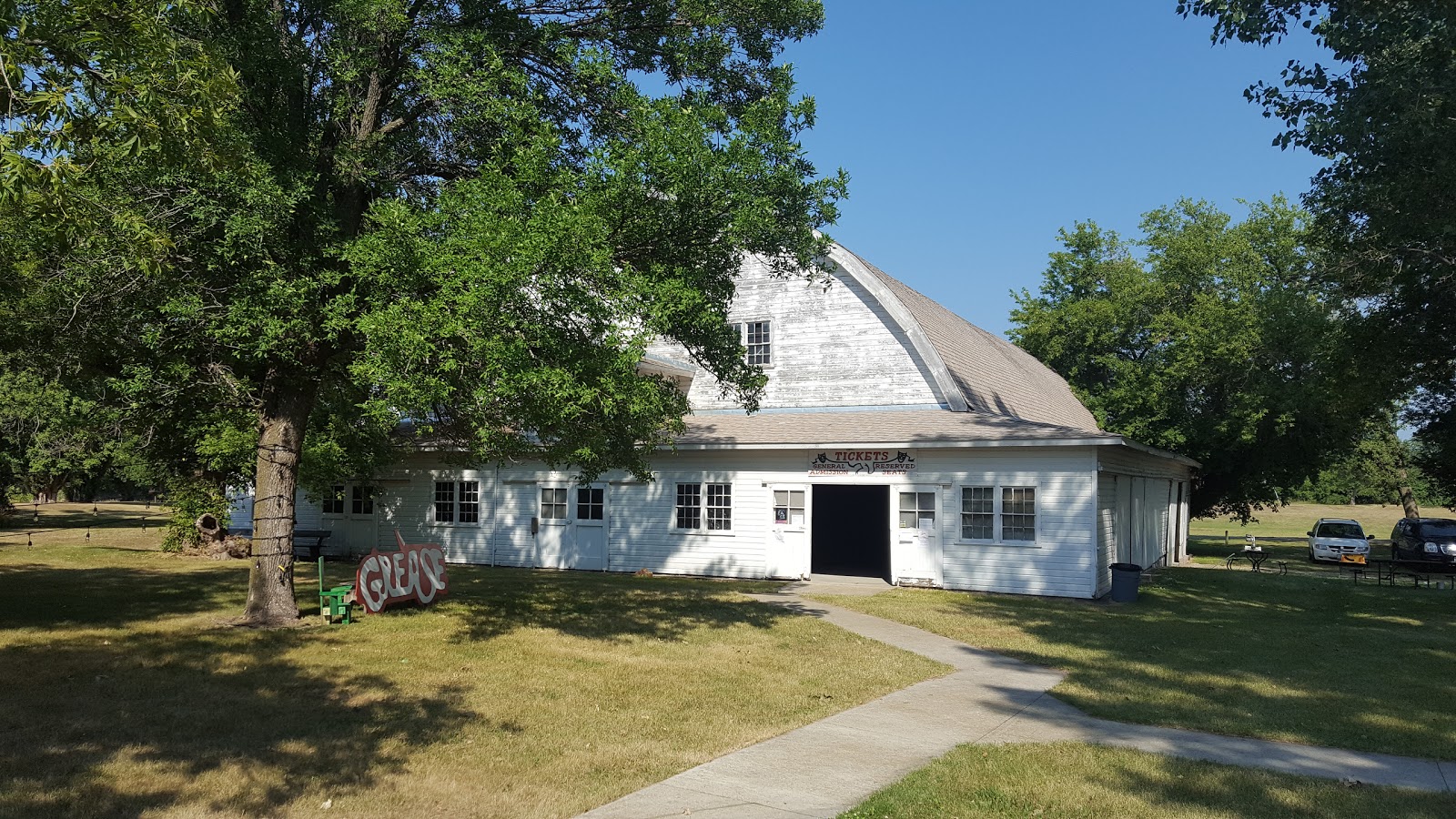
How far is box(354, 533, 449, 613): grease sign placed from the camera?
1423cm

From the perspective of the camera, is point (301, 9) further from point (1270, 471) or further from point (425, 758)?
point (1270, 471)

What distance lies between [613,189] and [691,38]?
3939 mm

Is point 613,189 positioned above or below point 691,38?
below

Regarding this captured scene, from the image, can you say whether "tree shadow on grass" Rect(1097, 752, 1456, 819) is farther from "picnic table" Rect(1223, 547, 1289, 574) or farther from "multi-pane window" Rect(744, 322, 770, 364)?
"picnic table" Rect(1223, 547, 1289, 574)

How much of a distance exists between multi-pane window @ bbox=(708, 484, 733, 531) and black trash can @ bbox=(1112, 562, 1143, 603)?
8.30 meters

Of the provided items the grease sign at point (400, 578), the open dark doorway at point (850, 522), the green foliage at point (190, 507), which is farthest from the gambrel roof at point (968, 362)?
the green foliage at point (190, 507)

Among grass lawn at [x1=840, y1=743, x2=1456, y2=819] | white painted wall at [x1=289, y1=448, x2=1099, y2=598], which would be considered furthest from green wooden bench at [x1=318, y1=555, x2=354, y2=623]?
grass lawn at [x1=840, y1=743, x2=1456, y2=819]

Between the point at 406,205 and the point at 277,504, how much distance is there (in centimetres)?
478

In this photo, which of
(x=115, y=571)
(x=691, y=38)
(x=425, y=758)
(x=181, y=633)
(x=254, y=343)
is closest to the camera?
(x=425, y=758)

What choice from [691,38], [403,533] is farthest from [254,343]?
[403,533]

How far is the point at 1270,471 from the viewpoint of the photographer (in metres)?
38.4

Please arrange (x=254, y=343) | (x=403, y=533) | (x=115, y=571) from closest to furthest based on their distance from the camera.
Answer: (x=254, y=343)
(x=115, y=571)
(x=403, y=533)

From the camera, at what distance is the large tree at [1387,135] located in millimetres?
13852

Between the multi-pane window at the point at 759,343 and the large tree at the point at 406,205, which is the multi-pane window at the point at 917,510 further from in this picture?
the large tree at the point at 406,205
